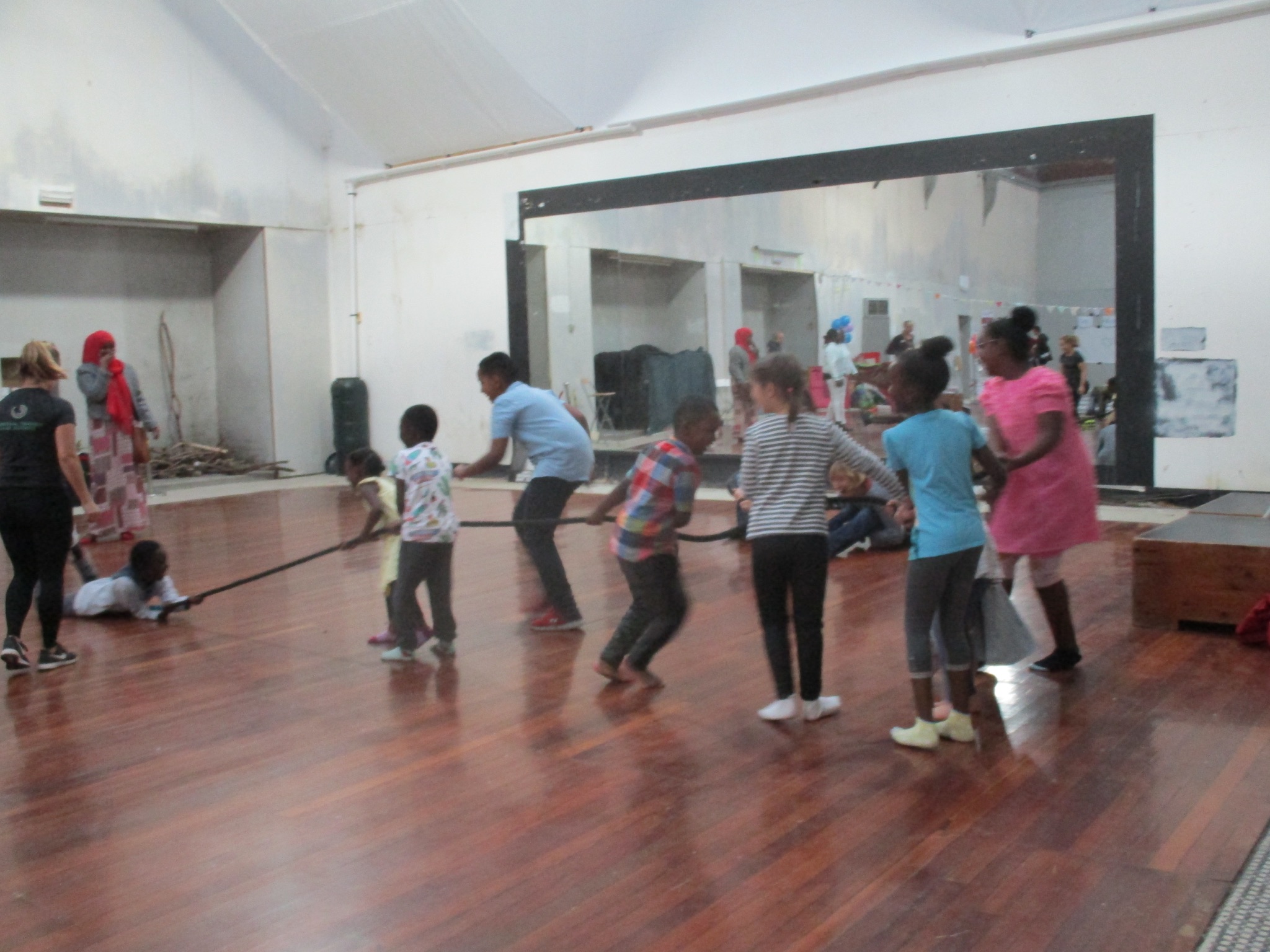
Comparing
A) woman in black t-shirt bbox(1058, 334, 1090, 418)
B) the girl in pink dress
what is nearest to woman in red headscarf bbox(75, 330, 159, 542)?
the girl in pink dress

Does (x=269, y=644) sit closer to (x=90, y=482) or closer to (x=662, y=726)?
(x=662, y=726)

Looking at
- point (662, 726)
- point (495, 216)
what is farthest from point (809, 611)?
point (495, 216)

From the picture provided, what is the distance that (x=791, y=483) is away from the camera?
421 cm

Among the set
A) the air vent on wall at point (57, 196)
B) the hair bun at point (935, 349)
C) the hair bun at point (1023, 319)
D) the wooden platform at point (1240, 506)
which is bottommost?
the wooden platform at point (1240, 506)

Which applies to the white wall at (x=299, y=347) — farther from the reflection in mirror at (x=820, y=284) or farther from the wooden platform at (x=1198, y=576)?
the wooden platform at (x=1198, y=576)

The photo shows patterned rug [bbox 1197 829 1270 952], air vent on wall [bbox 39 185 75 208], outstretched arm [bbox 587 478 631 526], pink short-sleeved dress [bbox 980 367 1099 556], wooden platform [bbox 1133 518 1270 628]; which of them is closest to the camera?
patterned rug [bbox 1197 829 1270 952]

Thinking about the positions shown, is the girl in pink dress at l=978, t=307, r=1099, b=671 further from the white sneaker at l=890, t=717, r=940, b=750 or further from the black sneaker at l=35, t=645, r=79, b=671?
the black sneaker at l=35, t=645, r=79, b=671

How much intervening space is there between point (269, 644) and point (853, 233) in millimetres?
8247

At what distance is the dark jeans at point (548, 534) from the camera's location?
613 centimetres

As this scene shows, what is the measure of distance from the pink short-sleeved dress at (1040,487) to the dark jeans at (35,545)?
13.9 feet

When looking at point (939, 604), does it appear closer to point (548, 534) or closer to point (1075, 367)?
point (548, 534)

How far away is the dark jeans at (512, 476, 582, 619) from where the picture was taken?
241 inches

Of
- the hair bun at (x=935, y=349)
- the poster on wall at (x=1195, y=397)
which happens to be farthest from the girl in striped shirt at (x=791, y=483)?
the poster on wall at (x=1195, y=397)

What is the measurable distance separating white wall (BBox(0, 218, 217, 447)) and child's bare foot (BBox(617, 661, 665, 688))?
10.7 m
